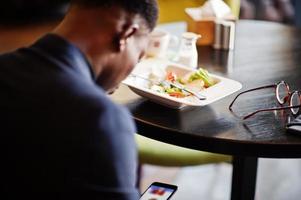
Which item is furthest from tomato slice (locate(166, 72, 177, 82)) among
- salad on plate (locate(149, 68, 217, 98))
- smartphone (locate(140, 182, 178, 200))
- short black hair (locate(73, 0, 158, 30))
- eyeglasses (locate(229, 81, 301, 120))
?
short black hair (locate(73, 0, 158, 30))

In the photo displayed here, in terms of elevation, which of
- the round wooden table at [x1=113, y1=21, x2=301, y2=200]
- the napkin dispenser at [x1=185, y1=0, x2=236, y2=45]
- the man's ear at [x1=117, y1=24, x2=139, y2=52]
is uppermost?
the man's ear at [x1=117, y1=24, x2=139, y2=52]

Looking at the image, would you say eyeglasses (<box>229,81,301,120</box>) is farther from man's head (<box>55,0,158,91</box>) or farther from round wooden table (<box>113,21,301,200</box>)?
man's head (<box>55,0,158,91</box>)

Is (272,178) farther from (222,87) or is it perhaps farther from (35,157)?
(35,157)

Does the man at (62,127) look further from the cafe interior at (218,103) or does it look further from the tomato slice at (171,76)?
the tomato slice at (171,76)

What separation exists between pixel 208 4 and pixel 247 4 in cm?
147

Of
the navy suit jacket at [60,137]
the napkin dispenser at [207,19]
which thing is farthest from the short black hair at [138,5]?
the napkin dispenser at [207,19]

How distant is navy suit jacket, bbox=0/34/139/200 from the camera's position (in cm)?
81

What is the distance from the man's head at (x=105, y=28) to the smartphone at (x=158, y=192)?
0.38 m

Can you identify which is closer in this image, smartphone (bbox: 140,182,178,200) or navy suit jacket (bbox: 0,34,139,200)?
navy suit jacket (bbox: 0,34,139,200)

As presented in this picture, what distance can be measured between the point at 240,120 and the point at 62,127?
0.60m

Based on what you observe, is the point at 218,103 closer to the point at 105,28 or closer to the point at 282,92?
the point at 282,92

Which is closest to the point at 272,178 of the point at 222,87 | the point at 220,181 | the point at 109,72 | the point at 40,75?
the point at 220,181

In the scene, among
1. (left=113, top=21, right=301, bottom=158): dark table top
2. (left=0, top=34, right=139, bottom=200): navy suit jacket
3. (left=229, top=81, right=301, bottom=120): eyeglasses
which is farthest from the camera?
(left=229, top=81, right=301, bottom=120): eyeglasses

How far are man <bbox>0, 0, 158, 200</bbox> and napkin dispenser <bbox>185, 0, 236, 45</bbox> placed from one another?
0.96 metres
